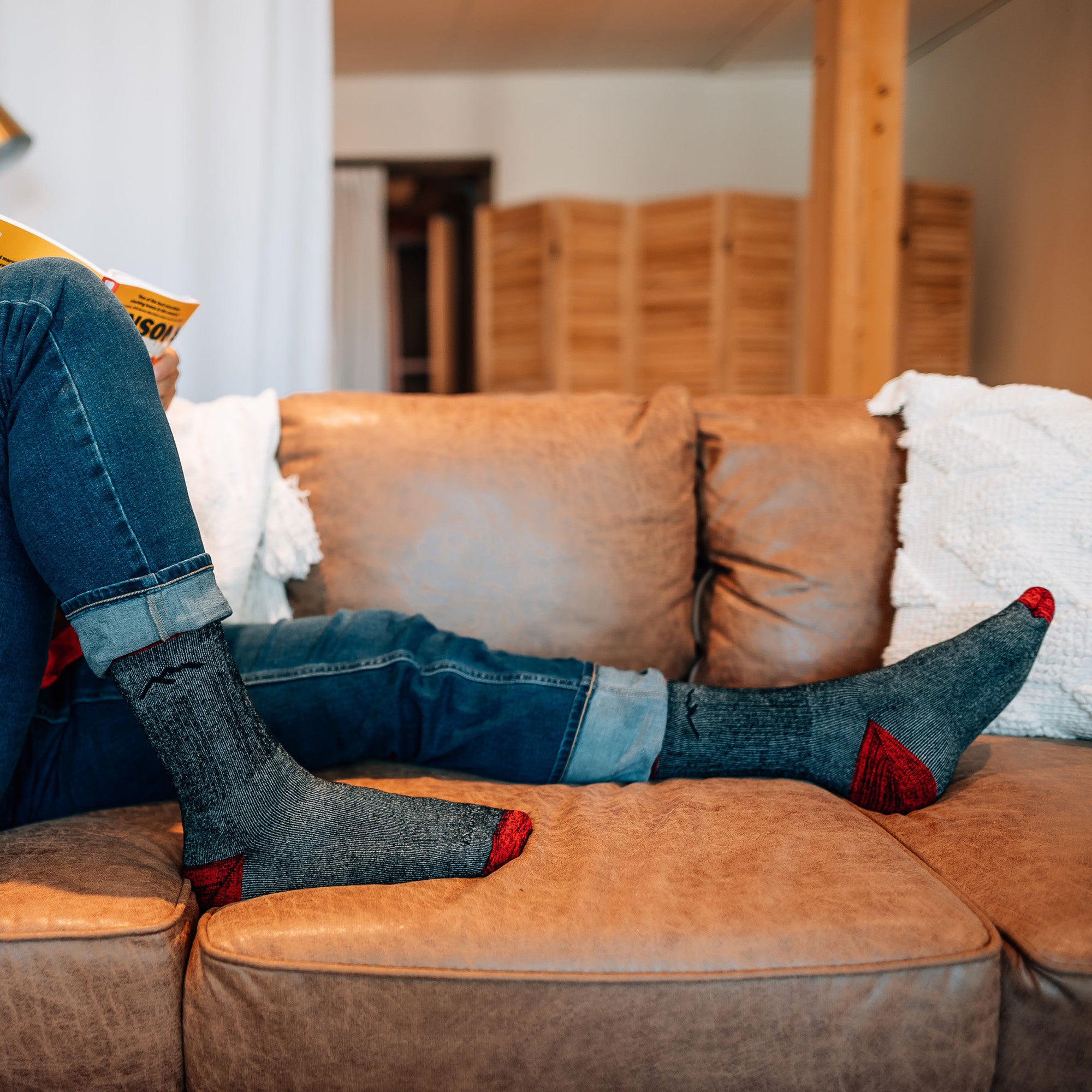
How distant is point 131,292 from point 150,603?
35cm

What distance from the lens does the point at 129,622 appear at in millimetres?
655

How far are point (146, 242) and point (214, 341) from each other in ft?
0.67

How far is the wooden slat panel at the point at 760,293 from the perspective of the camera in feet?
11.3

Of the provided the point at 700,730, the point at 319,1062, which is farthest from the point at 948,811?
the point at 319,1062

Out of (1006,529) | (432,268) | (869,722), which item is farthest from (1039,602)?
(432,268)

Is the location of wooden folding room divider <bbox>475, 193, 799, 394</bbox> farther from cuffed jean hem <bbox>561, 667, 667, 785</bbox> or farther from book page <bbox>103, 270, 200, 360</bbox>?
cuffed jean hem <bbox>561, 667, 667, 785</bbox>

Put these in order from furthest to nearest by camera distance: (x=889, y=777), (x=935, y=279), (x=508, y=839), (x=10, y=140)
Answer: (x=935, y=279) → (x=10, y=140) → (x=889, y=777) → (x=508, y=839)

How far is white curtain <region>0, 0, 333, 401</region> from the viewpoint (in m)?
1.60

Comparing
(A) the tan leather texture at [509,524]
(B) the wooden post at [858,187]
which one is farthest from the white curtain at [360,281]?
(A) the tan leather texture at [509,524]

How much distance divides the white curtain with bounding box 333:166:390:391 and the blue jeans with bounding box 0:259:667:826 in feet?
13.1

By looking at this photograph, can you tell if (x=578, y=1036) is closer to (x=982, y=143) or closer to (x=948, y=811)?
(x=948, y=811)

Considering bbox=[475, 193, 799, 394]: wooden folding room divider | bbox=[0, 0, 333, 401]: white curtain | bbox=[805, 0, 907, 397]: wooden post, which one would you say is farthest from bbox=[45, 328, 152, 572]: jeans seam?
bbox=[475, 193, 799, 394]: wooden folding room divider

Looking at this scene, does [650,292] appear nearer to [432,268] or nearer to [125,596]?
[432,268]

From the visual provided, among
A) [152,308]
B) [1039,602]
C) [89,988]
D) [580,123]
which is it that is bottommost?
[89,988]
